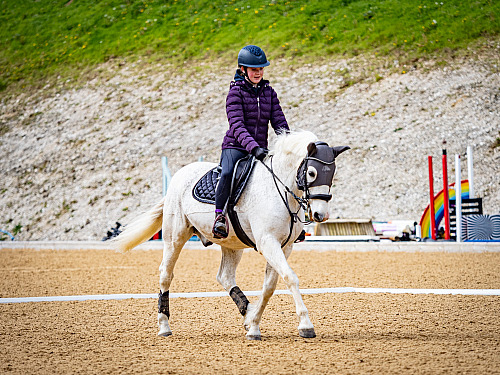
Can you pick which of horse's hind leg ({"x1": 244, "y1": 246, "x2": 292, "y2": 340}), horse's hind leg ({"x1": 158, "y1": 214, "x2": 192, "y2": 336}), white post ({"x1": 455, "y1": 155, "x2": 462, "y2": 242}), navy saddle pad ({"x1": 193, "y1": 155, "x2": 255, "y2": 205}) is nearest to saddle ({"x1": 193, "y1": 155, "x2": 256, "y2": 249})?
navy saddle pad ({"x1": 193, "y1": 155, "x2": 255, "y2": 205})

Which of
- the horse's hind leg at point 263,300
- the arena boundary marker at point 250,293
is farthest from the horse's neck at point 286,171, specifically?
the arena boundary marker at point 250,293

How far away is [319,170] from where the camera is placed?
17.5 feet

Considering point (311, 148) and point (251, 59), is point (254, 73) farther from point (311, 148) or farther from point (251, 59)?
point (311, 148)

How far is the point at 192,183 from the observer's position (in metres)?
6.61

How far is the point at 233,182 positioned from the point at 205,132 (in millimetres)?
19460

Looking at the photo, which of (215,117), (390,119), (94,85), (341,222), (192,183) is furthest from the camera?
(94,85)

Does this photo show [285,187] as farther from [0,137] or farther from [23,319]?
[0,137]

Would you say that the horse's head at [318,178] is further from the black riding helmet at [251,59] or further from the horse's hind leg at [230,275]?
the horse's hind leg at [230,275]

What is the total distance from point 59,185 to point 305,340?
833 inches

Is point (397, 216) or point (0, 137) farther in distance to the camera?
point (0, 137)

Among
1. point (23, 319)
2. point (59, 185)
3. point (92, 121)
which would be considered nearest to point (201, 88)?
point (92, 121)

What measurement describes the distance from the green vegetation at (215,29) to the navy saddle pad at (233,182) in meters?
22.4

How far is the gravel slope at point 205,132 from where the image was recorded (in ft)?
69.7

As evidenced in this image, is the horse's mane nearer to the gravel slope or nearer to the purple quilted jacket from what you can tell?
the purple quilted jacket
